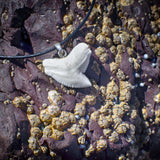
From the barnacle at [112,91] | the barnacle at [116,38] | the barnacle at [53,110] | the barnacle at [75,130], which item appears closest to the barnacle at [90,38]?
the barnacle at [116,38]

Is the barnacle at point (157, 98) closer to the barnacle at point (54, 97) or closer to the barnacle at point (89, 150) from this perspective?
the barnacle at point (89, 150)

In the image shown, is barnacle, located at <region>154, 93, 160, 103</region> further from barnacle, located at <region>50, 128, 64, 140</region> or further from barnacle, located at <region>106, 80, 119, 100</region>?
barnacle, located at <region>50, 128, 64, 140</region>

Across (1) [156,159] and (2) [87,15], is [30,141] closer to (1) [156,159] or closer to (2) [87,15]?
(2) [87,15]

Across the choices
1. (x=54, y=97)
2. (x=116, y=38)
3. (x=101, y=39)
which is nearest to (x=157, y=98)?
(x=116, y=38)

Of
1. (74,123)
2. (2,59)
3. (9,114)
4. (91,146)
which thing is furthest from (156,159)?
(2,59)

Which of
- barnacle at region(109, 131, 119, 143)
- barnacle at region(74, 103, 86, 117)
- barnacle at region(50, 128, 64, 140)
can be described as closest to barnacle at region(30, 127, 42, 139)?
barnacle at region(50, 128, 64, 140)

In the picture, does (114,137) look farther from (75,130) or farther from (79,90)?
(79,90)
